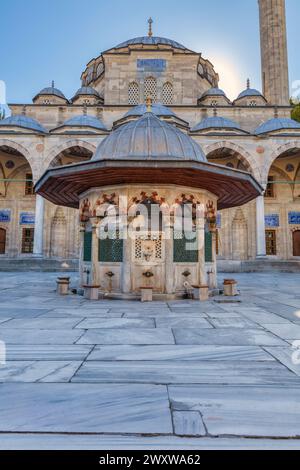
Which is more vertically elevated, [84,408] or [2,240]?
[2,240]

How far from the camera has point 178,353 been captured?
277 cm

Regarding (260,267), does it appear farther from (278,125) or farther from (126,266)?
(126,266)

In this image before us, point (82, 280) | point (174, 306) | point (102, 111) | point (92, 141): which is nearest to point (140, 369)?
point (174, 306)

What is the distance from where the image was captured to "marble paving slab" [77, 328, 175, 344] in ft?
10.4

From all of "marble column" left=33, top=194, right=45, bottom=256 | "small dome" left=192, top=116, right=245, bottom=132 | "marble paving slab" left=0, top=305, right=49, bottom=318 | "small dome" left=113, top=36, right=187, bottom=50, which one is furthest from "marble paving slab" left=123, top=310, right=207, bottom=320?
"small dome" left=113, top=36, right=187, bottom=50

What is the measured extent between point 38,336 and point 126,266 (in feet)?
11.5

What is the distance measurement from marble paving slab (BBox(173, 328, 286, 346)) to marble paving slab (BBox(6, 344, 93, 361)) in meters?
1.04

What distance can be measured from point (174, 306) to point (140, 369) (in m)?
3.38

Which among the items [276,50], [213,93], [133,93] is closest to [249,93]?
[213,93]

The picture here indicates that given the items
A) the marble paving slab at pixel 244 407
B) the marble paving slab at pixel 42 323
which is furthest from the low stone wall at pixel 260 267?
the marble paving slab at pixel 244 407

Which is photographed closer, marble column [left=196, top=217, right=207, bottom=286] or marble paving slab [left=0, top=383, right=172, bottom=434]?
marble paving slab [left=0, top=383, right=172, bottom=434]

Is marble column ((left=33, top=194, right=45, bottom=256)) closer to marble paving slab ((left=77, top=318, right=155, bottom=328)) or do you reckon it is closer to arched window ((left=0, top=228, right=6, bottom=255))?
arched window ((left=0, top=228, right=6, bottom=255))

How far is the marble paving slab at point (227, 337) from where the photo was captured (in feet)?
10.3
